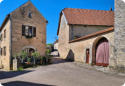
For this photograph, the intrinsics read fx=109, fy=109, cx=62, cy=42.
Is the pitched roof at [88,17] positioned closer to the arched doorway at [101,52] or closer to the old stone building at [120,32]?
the arched doorway at [101,52]

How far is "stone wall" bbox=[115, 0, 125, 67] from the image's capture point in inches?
302

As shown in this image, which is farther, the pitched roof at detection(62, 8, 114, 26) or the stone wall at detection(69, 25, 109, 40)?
the pitched roof at detection(62, 8, 114, 26)

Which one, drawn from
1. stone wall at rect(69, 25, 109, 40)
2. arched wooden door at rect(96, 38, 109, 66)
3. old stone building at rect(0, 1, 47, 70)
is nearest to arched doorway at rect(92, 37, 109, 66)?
arched wooden door at rect(96, 38, 109, 66)

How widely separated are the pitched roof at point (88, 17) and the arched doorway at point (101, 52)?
336 inches

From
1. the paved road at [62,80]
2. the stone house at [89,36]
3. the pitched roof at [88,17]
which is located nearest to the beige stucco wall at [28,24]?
the stone house at [89,36]

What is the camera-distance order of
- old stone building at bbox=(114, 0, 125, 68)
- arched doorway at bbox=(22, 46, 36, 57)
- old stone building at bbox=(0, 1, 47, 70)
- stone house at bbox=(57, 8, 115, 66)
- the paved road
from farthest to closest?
arched doorway at bbox=(22, 46, 36, 57) → old stone building at bbox=(0, 1, 47, 70) → stone house at bbox=(57, 8, 115, 66) → old stone building at bbox=(114, 0, 125, 68) → the paved road

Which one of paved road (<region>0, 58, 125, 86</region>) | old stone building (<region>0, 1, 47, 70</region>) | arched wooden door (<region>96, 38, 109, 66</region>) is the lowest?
paved road (<region>0, 58, 125, 86</region>)

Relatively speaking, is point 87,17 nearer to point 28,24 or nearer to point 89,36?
point 89,36

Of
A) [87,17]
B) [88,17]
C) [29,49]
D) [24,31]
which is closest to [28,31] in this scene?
[24,31]

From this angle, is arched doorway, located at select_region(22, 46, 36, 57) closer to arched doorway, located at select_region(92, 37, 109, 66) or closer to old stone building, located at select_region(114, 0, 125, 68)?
arched doorway, located at select_region(92, 37, 109, 66)

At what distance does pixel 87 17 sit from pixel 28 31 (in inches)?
460

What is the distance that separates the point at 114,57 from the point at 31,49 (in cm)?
962

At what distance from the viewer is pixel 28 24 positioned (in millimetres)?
13609

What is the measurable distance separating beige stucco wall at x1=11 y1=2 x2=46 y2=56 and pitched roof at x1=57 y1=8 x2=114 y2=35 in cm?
576
